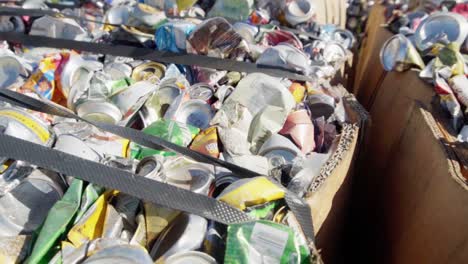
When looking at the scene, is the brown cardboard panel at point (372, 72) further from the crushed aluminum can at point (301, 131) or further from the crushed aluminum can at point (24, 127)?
the crushed aluminum can at point (24, 127)

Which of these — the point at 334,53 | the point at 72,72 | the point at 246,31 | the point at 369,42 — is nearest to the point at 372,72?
the point at 334,53

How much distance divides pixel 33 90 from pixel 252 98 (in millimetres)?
841

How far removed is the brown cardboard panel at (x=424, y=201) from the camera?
46.1 inches

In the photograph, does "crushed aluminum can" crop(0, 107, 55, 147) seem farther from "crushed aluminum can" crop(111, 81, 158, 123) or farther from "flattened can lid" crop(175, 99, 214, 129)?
"flattened can lid" crop(175, 99, 214, 129)

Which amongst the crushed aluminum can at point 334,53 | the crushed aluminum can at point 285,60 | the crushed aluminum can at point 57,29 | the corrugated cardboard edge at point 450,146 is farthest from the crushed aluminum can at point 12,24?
the corrugated cardboard edge at point 450,146

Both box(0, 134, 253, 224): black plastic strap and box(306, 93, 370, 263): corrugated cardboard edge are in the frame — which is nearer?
box(0, 134, 253, 224): black plastic strap

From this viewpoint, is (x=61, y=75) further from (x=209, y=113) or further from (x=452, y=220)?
(x=452, y=220)

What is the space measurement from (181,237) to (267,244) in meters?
0.18

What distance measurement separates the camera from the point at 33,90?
165 cm

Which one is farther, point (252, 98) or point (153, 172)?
point (252, 98)

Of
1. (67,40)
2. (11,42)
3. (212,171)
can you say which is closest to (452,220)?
(212,171)

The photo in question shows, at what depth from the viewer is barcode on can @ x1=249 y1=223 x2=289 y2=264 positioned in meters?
0.91

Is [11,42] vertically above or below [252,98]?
below

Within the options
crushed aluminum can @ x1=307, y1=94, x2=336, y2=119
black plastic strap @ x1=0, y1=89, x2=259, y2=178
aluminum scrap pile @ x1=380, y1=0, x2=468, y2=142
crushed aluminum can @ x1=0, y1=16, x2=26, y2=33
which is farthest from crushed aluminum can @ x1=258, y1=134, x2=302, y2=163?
crushed aluminum can @ x1=0, y1=16, x2=26, y2=33
